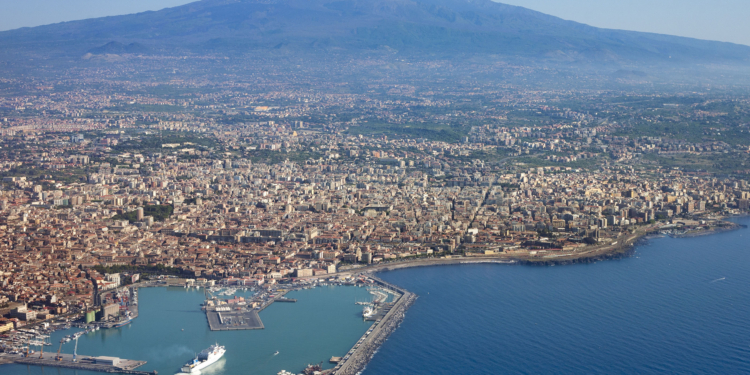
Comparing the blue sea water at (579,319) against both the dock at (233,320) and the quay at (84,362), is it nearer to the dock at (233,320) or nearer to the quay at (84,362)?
the dock at (233,320)

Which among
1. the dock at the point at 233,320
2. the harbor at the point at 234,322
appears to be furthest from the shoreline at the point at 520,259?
the dock at the point at 233,320

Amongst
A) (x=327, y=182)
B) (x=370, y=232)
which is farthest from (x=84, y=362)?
(x=327, y=182)

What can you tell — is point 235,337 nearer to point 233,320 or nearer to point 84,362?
point 233,320

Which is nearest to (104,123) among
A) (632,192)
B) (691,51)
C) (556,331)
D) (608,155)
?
(608,155)

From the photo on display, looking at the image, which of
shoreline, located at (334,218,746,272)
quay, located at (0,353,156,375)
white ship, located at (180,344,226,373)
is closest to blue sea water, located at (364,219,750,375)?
shoreline, located at (334,218,746,272)

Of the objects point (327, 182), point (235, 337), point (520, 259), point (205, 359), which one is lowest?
point (327, 182)

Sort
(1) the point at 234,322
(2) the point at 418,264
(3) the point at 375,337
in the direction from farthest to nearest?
(2) the point at 418,264
(1) the point at 234,322
(3) the point at 375,337

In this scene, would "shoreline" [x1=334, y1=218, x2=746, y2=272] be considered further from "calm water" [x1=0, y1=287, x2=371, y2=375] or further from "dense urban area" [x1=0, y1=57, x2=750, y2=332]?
"calm water" [x1=0, y1=287, x2=371, y2=375]

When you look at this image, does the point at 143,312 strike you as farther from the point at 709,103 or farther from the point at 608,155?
the point at 709,103
